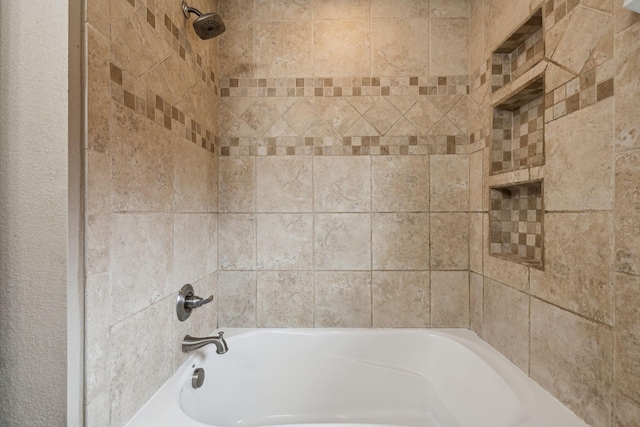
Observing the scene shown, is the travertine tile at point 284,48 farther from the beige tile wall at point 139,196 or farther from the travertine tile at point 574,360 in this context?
the travertine tile at point 574,360

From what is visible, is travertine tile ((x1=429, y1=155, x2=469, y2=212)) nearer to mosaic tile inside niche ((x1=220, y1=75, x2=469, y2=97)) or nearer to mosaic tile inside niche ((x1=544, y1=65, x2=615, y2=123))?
mosaic tile inside niche ((x1=220, y1=75, x2=469, y2=97))

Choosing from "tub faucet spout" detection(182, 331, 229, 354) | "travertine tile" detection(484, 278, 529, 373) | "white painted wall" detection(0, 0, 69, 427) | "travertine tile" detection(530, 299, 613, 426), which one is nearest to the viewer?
"white painted wall" detection(0, 0, 69, 427)

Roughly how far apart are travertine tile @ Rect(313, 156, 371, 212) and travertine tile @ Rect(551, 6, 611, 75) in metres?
0.87

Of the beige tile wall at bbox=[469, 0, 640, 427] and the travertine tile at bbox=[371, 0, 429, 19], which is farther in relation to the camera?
the travertine tile at bbox=[371, 0, 429, 19]

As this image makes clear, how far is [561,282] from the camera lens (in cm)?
93

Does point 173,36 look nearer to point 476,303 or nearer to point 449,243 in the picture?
point 449,243

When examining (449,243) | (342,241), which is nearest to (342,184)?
(342,241)

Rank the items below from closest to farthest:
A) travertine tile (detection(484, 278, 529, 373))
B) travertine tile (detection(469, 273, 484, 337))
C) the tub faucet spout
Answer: travertine tile (detection(484, 278, 529, 373))
the tub faucet spout
travertine tile (detection(469, 273, 484, 337))

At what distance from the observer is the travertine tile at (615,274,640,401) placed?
0.69m

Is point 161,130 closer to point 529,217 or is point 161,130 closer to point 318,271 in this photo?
point 318,271

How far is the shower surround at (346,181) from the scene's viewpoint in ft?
2.58

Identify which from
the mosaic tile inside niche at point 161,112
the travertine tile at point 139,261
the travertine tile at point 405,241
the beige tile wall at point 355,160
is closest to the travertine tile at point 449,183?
the beige tile wall at point 355,160

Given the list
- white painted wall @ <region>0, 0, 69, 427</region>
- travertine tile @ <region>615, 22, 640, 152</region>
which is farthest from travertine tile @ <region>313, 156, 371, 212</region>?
white painted wall @ <region>0, 0, 69, 427</region>

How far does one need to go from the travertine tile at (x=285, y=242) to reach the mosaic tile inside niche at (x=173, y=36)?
77 centimetres
